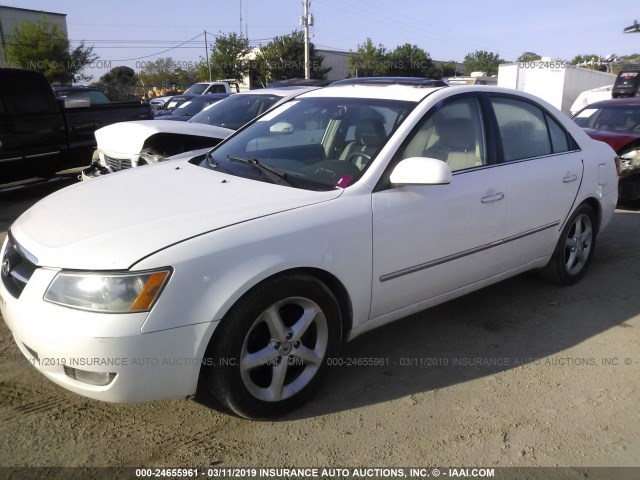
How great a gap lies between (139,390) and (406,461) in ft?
4.06

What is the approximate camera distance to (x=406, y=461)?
2471 mm

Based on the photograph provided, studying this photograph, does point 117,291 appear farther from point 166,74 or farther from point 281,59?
point 166,74

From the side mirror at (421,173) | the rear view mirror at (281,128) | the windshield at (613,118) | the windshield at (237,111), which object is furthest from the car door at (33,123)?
the windshield at (613,118)

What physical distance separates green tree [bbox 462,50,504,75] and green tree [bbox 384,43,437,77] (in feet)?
72.9

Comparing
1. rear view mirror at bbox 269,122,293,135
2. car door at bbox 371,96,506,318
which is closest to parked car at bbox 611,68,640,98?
car door at bbox 371,96,506,318

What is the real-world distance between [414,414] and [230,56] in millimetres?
43213

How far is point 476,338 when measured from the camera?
3.66 meters

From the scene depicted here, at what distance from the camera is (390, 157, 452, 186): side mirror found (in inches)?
112

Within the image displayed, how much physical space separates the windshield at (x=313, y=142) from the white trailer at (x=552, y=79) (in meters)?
19.4

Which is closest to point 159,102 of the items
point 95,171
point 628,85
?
point 628,85

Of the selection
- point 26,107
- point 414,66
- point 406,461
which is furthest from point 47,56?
point 406,461

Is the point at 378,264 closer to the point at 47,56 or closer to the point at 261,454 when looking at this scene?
the point at 261,454

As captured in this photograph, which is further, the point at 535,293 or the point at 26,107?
the point at 26,107

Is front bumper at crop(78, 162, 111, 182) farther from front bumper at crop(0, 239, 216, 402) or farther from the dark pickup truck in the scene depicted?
front bumper at crop(0, 239, 216, 402)
